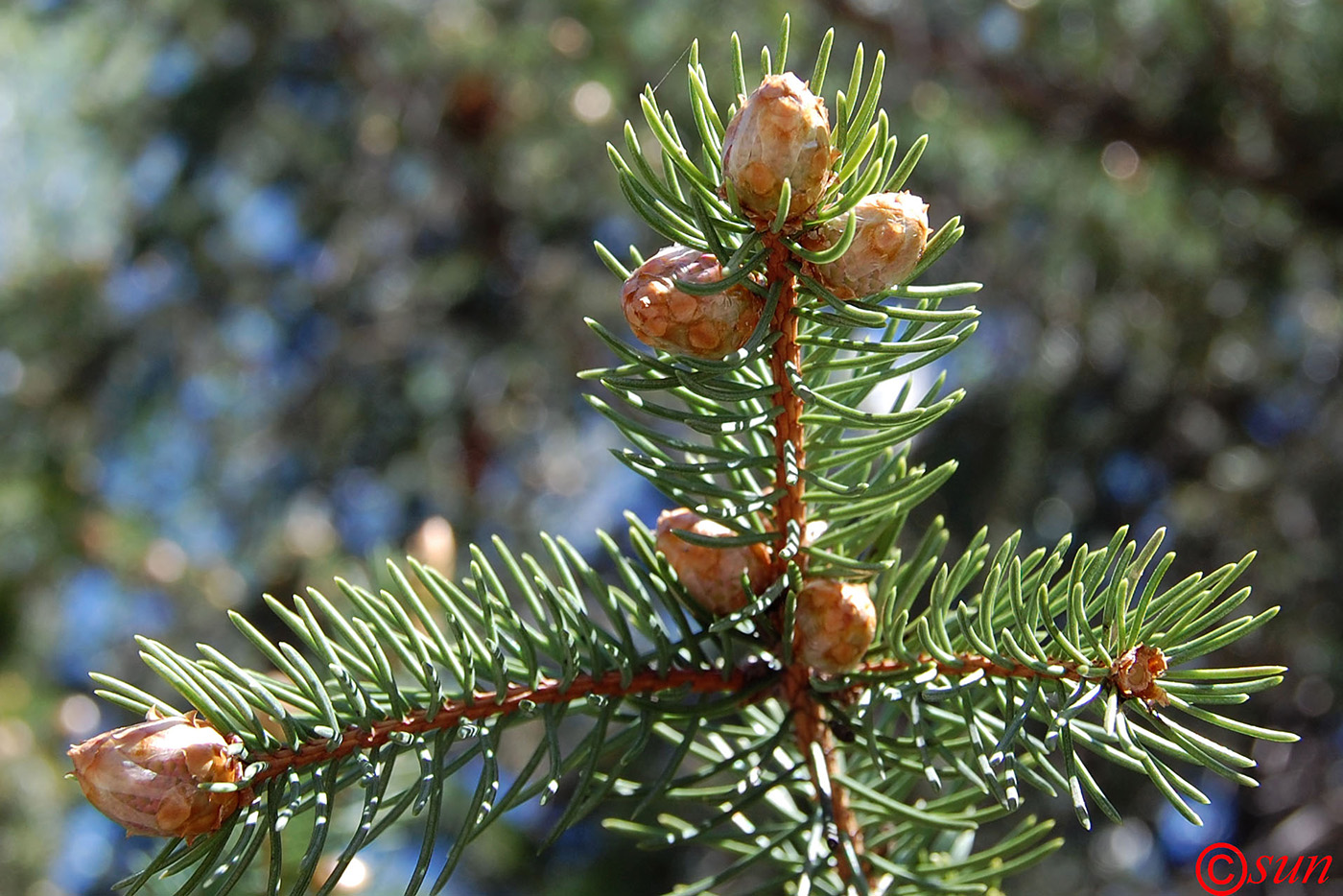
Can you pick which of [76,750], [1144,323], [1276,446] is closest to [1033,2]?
[1144,323]

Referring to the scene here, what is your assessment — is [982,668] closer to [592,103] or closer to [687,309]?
[687,309]

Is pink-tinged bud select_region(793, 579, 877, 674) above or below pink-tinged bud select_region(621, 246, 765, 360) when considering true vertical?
below

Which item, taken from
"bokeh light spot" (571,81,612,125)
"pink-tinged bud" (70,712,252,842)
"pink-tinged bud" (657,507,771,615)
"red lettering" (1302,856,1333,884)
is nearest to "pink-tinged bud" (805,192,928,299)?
"pink-tinged bud" (657,507,771,615)

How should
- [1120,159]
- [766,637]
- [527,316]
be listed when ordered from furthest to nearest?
1. [527,316]
2. [1120,159]
3. [766,637]

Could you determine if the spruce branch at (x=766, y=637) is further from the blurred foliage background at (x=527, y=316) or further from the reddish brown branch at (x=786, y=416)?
the blurred foliage background at (x=527, y=316)

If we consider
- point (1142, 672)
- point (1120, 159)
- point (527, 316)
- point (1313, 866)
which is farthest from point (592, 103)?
point (1142, 672)

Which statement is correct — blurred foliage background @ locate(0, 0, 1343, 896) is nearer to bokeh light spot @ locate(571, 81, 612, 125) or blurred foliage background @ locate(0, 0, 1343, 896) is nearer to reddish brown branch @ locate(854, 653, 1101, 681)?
bokeh light spot @ locate(571, 81, 612, 125)
